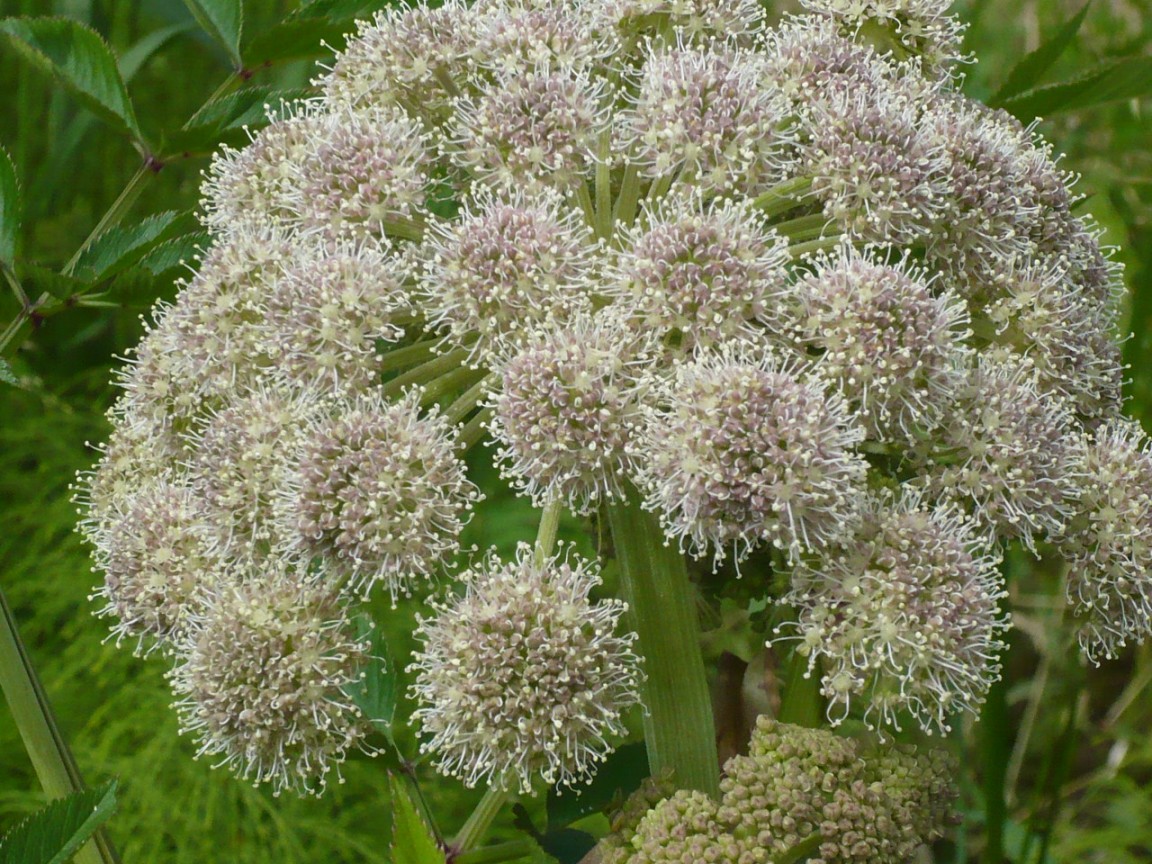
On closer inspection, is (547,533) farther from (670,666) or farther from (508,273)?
(508,273)

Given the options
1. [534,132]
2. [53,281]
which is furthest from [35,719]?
[534,132]

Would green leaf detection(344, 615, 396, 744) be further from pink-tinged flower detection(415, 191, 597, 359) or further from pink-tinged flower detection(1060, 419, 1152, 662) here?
pink-tinged flower detection(1060, 419, 1152, 662)

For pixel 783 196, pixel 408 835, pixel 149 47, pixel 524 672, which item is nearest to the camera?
pixel 408 835

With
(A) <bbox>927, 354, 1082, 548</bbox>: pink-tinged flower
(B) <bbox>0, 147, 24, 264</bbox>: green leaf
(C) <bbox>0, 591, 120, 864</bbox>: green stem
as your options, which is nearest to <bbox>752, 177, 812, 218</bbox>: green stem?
(A) <bbox>927, 354, 1082, 548</bbox>: pink-tinged flower

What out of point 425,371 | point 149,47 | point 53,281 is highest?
point 149,47

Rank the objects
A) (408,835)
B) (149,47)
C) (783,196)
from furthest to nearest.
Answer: (149,47), (783,196), (408,835)

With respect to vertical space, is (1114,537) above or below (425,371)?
below
